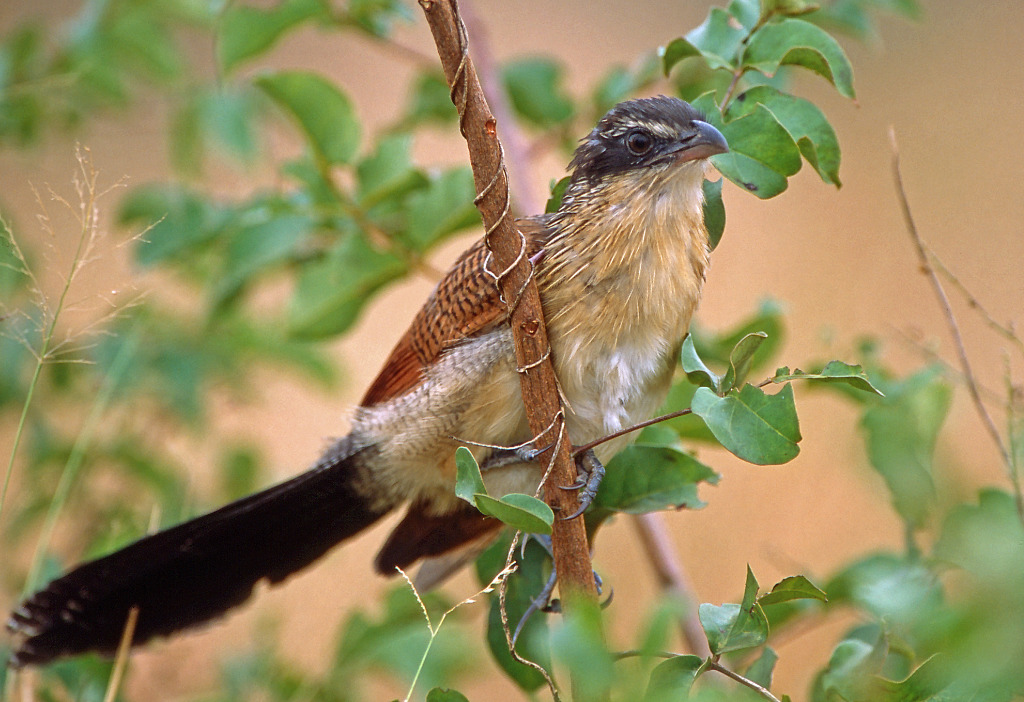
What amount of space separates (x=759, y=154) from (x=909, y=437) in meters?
0.55

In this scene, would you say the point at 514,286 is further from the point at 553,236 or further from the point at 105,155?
the point at 105,155

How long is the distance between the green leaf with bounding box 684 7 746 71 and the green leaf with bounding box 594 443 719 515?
1.98ft

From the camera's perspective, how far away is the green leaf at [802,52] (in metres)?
1.34

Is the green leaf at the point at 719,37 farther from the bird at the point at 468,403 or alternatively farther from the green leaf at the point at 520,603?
the green leaf at the point at 520,603

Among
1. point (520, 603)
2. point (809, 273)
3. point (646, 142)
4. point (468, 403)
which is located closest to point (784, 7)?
point (646, 142)

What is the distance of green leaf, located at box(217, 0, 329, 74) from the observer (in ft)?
6.16

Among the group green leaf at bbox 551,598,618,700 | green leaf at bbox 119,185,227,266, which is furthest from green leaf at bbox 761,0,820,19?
green leaf at bbox 119,185,227,266

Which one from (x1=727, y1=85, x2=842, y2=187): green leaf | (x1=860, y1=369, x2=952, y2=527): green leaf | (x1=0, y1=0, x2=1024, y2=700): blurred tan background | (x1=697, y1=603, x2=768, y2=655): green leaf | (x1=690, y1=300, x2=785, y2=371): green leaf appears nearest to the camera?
(x1=697, y1=603, x2=768, y2=655): green leaf

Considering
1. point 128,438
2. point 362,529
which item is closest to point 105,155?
point 128,438

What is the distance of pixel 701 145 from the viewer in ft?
4.74

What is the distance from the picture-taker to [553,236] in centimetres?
159

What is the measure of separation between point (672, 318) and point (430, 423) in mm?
459

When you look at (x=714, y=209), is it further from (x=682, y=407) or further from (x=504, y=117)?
(x=504, y=117)

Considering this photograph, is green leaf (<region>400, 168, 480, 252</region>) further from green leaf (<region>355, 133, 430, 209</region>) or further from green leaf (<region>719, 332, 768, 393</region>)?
green leaf (<region>719, 332, 768, 393</region>)
